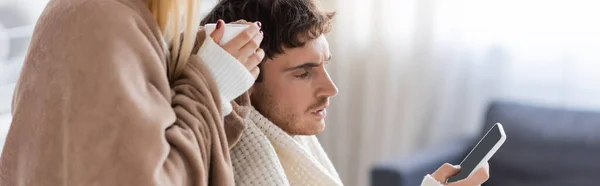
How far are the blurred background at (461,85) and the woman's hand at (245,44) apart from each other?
1.14 meters

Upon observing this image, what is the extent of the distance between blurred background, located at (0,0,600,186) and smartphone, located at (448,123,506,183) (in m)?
0.88

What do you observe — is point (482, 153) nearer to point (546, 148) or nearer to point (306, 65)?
point (306, 65)

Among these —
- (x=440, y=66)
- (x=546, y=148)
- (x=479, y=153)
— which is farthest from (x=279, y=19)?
(x=440, y=66)

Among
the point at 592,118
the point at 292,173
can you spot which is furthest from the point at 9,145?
the point at 592,118

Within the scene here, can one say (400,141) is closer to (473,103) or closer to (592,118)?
(473,103)

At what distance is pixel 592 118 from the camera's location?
2268 millimetres

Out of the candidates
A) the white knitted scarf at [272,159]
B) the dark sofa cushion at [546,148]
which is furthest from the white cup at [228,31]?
the dark sofa cushion at [546,148]

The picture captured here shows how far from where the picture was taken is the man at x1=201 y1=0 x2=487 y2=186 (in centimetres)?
120

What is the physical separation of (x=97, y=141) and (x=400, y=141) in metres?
1.90

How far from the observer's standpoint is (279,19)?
1204 mm

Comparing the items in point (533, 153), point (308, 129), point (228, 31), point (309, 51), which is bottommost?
point (533, 153)

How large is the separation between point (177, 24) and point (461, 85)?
175 cm

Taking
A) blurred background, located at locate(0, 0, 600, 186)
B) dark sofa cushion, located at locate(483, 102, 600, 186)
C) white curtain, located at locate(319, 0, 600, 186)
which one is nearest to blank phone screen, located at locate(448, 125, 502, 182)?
blurred background, located at locate(0, 0, 600, 186)

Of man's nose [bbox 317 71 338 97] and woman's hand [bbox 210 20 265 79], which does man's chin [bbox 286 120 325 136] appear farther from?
woman's hand [bbox 210 20 265 79]
